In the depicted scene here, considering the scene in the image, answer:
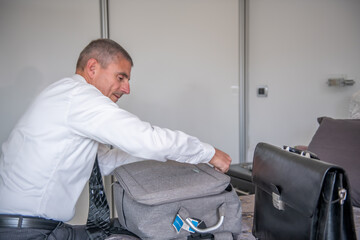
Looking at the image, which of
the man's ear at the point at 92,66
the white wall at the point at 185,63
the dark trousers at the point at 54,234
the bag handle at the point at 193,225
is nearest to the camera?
the bag handle at the point at 193,225

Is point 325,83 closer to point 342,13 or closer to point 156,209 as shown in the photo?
point 342,13

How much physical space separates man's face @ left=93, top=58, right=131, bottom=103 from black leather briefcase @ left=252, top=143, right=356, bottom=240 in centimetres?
62

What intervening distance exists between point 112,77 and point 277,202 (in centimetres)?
77

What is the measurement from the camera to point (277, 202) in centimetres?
90

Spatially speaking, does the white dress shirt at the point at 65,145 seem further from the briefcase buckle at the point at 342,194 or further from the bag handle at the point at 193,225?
the briefcase buckle at the point at 342,194

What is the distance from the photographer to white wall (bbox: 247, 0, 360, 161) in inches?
116

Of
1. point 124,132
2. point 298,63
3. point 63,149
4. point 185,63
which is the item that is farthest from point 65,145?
point 298,63

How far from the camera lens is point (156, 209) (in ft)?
2.93

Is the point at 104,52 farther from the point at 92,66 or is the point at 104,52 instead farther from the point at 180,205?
the point at 180,205

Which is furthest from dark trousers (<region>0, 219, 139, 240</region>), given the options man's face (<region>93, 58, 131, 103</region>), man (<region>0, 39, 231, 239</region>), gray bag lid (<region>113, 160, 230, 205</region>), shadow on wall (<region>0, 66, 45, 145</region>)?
shadow on wall (<region>0, 66, 45, 145</region>)

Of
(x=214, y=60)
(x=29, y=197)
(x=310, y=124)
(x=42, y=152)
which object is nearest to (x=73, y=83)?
(x=42, y=152)

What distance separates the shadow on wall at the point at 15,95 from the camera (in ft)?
7.30

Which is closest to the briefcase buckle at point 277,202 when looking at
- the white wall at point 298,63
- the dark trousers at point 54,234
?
the dark trousers at point 54,234

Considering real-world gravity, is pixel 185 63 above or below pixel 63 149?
above
